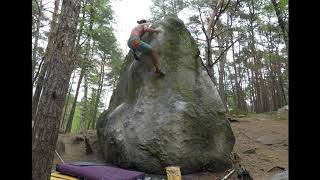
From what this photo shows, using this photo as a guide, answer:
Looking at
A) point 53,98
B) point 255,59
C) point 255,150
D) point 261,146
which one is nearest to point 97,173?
point 53,98

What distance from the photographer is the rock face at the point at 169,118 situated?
9.38 meters

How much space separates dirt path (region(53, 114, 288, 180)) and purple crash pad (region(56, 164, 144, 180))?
97cm

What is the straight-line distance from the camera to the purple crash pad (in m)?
8.09

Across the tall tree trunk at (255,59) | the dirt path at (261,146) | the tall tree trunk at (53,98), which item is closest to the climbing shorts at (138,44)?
the tall tree trunk at (53,98)

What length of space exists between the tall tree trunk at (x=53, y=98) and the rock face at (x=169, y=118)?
458cm

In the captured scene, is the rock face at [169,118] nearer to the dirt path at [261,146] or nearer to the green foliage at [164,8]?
the dirt path at [261,146]

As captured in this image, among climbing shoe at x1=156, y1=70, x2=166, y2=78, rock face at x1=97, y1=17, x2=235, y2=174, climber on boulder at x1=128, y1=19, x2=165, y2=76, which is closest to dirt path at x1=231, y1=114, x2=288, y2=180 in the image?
rock face at x1=97, y1=17, x2=235, y2=174

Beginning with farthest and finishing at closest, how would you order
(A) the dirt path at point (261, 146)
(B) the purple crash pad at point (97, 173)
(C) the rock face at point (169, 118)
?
1. (A) the dirt path at point (261, 146)
2. (C) the rock face at point (169, 118)
3. (B) the purple crash pad at point (97, 173)

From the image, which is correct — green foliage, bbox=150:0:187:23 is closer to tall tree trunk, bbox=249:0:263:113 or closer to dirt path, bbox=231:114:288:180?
tall tree trunk, bbox=249:0:263:113

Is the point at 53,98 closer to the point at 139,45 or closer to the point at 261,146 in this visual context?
the point at 139,45

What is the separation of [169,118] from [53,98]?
197 inches
